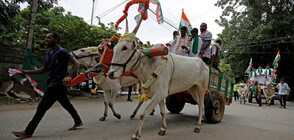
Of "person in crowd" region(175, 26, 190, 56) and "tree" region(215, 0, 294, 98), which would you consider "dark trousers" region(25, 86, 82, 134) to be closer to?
"person in crowd" region(175, 26, 190, 56)

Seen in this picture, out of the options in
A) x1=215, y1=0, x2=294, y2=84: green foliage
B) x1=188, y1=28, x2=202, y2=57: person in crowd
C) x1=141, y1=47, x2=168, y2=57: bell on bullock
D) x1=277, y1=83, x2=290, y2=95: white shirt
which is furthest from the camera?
x1=215, y1=0, x2=294, y2=84: green foliage

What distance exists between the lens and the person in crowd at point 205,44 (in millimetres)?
5805

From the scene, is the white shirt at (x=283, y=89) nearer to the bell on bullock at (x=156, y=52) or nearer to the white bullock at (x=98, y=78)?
the white bullock at (x=98, y=78)

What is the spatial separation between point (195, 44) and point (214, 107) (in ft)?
5.98

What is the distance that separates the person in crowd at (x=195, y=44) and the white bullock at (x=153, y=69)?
0.92 metres

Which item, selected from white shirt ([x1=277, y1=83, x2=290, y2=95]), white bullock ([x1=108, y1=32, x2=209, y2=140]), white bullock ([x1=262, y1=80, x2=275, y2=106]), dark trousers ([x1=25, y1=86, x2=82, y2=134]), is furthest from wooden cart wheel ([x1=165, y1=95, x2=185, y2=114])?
white bullock ([x1=262, y1=80, x2=275, y2=106])

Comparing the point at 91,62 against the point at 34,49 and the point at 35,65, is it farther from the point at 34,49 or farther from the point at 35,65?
the point at 34,49

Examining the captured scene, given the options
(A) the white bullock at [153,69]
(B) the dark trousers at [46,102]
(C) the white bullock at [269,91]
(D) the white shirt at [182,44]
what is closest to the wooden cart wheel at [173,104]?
(D) the white shirt at [182,44]

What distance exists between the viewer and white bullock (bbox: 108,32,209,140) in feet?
10.9

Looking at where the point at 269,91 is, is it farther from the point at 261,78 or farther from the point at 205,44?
the point at 205,44

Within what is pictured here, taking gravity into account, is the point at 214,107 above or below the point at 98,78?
below

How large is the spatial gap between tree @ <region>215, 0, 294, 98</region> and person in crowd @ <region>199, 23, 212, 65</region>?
13698 mm

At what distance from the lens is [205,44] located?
5773mm

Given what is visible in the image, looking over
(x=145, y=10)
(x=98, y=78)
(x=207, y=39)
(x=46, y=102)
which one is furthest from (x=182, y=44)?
(x=46, y=102)
